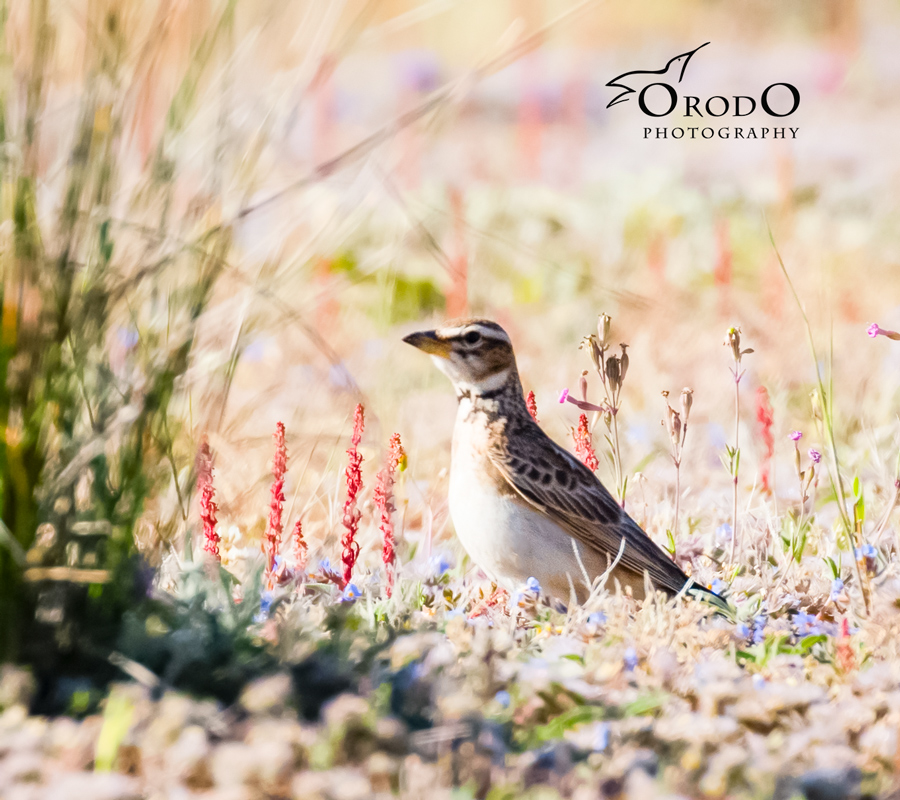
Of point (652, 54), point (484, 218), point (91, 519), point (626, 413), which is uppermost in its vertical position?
point (652, 54)

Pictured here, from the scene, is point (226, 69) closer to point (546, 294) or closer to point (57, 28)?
point (57, 28)

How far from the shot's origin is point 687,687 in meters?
2.84

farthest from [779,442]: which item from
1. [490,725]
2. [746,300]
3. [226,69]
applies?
[226,69]

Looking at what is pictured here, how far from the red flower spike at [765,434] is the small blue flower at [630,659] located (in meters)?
1.38

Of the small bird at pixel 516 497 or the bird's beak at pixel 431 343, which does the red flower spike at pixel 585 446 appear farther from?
the bird's beak at pixel 431 343

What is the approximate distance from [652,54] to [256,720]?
1337 centimetres

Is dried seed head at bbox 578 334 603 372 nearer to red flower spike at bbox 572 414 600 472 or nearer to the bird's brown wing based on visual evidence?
red flower spike at bbox 572 414 600 472

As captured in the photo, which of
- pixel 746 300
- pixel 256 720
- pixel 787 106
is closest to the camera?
pixel 256 720

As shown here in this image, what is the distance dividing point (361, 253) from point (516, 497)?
5313 mm

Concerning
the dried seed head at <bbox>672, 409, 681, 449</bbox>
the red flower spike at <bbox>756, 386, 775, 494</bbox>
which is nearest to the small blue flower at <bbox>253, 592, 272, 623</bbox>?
the dried seed head at <bbox>672, 409, 681, 449</bbox>

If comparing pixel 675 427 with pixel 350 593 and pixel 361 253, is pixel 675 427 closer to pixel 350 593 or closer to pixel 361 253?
pixel 350 593

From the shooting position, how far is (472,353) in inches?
156

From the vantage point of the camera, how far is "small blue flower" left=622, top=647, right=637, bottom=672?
2.87m

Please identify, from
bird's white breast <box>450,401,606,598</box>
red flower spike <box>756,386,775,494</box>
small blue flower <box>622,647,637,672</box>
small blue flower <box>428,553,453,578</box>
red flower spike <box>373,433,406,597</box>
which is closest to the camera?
small blue flower <box>622,647,637,672</box>
